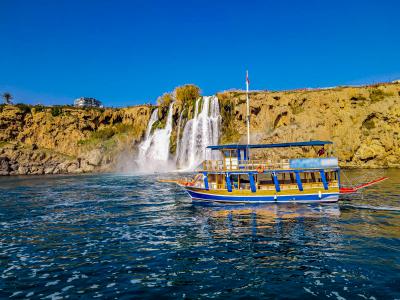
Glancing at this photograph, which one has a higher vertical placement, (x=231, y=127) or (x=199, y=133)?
(x=231, y=127)

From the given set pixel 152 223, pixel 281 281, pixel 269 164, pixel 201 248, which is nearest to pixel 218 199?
pixel 269 164

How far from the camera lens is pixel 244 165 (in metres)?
31.8

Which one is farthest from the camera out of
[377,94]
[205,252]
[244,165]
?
[377,94]

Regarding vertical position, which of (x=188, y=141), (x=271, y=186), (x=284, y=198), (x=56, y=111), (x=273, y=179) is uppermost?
(x=56, y=111)

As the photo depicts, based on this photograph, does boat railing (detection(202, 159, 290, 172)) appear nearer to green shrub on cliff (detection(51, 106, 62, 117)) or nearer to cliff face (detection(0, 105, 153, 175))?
cliff face (detection(0, 105, 153, 175))

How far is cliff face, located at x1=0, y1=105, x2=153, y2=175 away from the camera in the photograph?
94688mm

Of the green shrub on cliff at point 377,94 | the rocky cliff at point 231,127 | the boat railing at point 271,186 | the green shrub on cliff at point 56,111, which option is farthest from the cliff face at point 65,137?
the boat railing at point 271,186

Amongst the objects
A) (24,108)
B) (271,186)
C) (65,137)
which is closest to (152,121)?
(65,137)

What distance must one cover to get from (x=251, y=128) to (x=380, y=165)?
32470 mm

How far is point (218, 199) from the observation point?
32.9m

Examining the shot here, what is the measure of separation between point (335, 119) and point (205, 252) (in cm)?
6801

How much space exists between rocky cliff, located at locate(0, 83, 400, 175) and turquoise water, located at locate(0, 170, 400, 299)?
4559 centimetres

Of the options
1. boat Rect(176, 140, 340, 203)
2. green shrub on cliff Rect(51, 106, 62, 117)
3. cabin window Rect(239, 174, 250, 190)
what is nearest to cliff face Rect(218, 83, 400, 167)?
boat Rect(176, 140, 340, 203)

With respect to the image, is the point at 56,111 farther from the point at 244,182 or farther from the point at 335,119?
the point at 244,182
